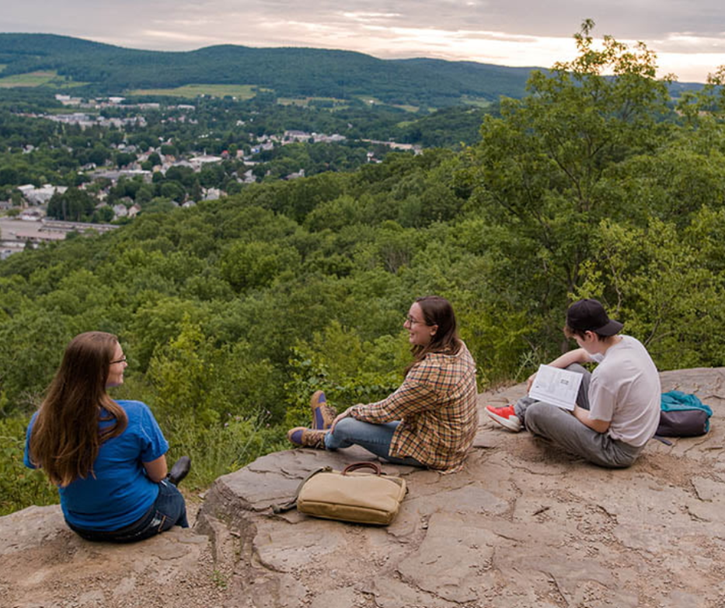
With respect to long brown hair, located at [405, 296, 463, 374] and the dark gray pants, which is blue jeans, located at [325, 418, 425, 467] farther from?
the dark gray pants

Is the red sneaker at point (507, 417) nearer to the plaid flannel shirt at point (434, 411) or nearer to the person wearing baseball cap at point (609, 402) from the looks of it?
the person wearing baseball cap at point (609, 402)

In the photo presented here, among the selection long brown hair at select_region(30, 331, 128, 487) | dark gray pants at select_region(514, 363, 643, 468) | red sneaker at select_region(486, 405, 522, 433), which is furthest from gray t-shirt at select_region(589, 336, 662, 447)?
long brown hair at select_region(30, 331, 128, 487)

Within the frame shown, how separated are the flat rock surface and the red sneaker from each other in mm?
668

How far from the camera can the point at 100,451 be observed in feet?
12.3

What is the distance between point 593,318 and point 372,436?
5.99 feet

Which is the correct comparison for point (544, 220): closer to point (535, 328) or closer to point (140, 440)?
point (535, 328)

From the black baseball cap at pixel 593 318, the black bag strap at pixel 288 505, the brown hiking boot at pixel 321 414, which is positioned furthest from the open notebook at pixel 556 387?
the black bag strap at pixel 288 505

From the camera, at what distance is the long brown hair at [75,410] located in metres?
3.54

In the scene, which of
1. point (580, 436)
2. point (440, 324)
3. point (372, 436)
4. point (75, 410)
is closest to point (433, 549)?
point (372, 436)

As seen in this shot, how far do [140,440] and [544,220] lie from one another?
1008 centimetres

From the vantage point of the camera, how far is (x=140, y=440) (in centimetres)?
385

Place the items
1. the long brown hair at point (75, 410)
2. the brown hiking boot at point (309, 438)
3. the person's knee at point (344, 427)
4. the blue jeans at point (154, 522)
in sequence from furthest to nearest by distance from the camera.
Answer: the brown hiking boot at point (309, 438) < the person's knee at point (344, 427) < the blue jeans at point (154, 522) < the long brown hair at point (75, 410)

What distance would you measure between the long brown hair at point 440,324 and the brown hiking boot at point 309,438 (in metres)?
1.23

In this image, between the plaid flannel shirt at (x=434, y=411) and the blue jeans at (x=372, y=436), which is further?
the blue jeans at (x=372, y=436)
